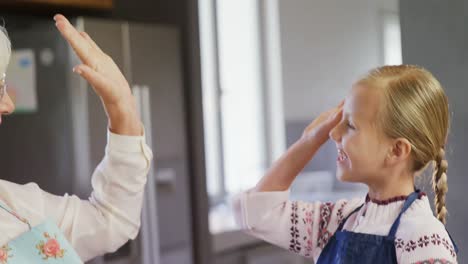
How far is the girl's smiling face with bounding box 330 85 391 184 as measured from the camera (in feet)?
3.33

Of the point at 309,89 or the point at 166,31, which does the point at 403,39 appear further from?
the point at 309,89

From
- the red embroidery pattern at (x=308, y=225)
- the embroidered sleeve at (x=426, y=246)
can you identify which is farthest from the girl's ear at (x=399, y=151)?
the red embroidery pattern at (x=308, y=225)

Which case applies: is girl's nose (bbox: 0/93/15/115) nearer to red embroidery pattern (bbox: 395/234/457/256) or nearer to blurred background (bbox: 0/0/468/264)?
red embroidery pattern (bbox: 395/234/457/256)

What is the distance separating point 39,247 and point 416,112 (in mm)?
579

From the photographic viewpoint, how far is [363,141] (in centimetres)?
102

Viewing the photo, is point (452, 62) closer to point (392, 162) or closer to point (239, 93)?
point (392, 162)

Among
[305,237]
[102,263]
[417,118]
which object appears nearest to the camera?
[417,118]

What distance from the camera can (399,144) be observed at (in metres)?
1.00

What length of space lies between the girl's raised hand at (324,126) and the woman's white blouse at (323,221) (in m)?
0.11

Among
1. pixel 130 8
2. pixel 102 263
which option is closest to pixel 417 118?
pixel 102 263

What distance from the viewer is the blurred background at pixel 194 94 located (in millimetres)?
2445

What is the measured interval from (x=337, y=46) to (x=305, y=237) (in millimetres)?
2896

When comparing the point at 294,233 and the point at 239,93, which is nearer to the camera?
the point at 294,233

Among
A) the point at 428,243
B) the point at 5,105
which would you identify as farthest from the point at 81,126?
the point at 428,243
